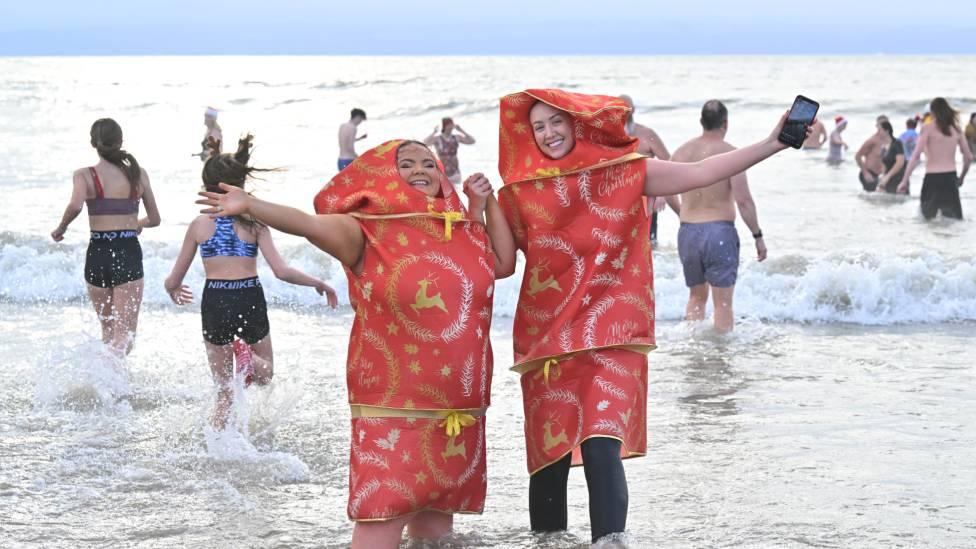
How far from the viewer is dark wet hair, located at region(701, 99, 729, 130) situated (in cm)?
777

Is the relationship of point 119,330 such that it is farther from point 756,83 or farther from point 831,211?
point 756,83

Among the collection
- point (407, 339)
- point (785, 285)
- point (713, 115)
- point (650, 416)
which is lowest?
point (650, 416)

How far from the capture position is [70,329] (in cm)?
967

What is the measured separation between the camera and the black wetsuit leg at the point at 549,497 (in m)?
4.24

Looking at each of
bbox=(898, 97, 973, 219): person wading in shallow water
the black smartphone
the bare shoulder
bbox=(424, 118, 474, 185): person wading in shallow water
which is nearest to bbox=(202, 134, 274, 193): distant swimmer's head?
the black smartphone

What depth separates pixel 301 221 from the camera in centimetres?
353

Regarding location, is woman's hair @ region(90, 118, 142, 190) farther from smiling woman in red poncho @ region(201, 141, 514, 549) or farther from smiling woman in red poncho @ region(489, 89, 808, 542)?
smiling woman in red poncho @ region(489, 89, 808, 542)

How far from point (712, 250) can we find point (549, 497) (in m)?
4.09

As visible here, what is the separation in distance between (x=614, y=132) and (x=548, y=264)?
1.75 feet

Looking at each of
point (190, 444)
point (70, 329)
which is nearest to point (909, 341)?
point (190, 444)

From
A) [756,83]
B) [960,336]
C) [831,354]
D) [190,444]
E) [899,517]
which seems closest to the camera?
[899,517]

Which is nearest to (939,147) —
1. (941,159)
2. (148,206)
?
(941,159)

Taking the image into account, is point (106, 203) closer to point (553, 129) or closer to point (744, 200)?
point (553, 129)

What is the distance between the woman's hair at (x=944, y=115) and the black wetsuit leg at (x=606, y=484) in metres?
11.6
